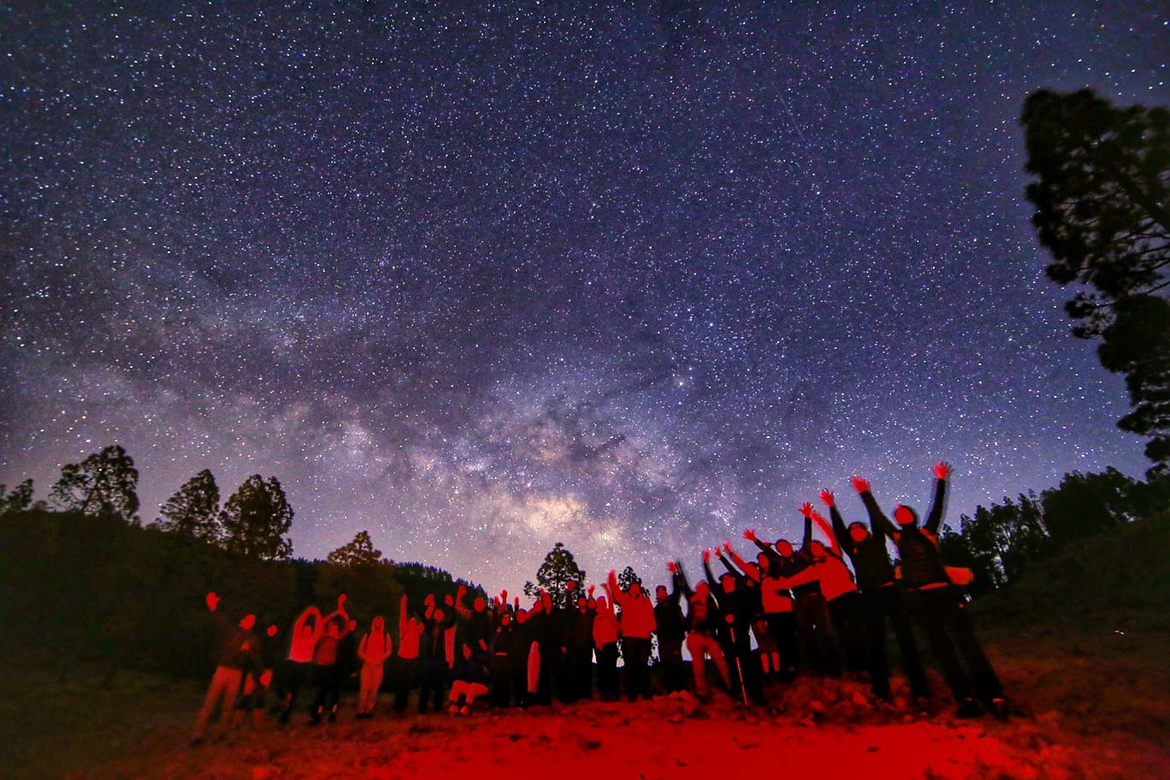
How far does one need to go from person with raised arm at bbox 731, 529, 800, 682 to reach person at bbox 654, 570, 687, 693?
5.92 feet

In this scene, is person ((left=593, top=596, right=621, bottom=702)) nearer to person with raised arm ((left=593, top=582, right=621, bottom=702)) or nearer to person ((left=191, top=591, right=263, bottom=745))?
person with raised arm ((left=593, top=582, right=621, bottom=702))

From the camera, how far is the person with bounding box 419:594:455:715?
40.4ft

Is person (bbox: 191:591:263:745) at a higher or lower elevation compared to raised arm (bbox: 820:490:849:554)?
lower

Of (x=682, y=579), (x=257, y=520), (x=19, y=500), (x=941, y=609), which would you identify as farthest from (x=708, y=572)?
(x=19, y=500)

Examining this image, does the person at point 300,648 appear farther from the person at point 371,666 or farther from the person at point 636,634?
the person at point 636,634

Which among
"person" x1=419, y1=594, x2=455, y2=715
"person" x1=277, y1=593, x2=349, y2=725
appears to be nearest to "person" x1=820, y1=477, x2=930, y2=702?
"person" x1=419, y1=594, x2=455, y2=715

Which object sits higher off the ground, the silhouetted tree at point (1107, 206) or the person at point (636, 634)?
the silhouetted tree at point (1107, 206)

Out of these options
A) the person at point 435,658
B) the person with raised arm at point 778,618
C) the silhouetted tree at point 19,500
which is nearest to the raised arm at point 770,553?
the person with raised arm at point 778,618

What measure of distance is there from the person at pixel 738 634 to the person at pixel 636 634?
159 centimetres

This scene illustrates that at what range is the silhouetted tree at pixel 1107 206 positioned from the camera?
14.0 m

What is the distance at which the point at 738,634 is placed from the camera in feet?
34.7

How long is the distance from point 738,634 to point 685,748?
3.34 metres

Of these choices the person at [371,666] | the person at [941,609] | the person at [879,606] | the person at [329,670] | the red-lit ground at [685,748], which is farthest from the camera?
the person at [371,666]

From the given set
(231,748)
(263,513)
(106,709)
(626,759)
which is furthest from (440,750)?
(263,513)
